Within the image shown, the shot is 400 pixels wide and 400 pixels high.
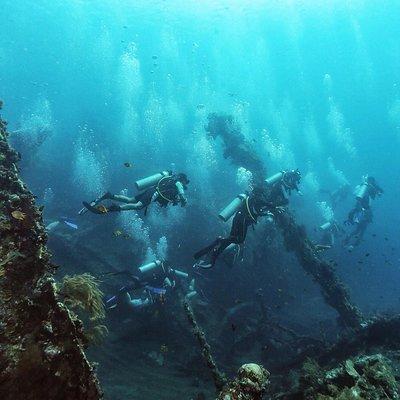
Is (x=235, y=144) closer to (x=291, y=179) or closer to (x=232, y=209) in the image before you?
(x=291, y=179)

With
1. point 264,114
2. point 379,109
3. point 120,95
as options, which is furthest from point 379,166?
point 120,95

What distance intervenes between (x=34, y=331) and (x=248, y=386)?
155cm

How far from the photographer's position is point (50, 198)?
810 inches

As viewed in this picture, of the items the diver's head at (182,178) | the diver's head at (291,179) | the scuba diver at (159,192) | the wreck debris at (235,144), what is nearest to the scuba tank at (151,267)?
the scuba diver at (159,192)

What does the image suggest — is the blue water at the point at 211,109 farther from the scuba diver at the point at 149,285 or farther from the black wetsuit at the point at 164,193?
the black wetsuit at the point at 164,193

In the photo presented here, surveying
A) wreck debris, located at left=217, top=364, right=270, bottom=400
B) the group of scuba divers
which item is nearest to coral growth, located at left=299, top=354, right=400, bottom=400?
wreck debris, located at left=217, top=364, right=270, bottom=400

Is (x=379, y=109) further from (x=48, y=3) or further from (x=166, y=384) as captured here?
(x=166, y=384)

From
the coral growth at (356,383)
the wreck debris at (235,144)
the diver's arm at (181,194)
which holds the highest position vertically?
the wreck debris at (235,144)

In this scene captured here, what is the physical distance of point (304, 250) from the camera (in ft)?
38.6

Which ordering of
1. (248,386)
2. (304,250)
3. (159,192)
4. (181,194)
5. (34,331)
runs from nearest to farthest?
(34,331) < (248,386) < (181,194) < (159,192) < (304,250)

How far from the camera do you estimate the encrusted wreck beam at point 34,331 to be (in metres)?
2.07

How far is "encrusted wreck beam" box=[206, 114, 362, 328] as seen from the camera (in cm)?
1038

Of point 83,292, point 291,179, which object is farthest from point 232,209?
point 83,292

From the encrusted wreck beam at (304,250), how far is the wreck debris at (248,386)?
8.83m
